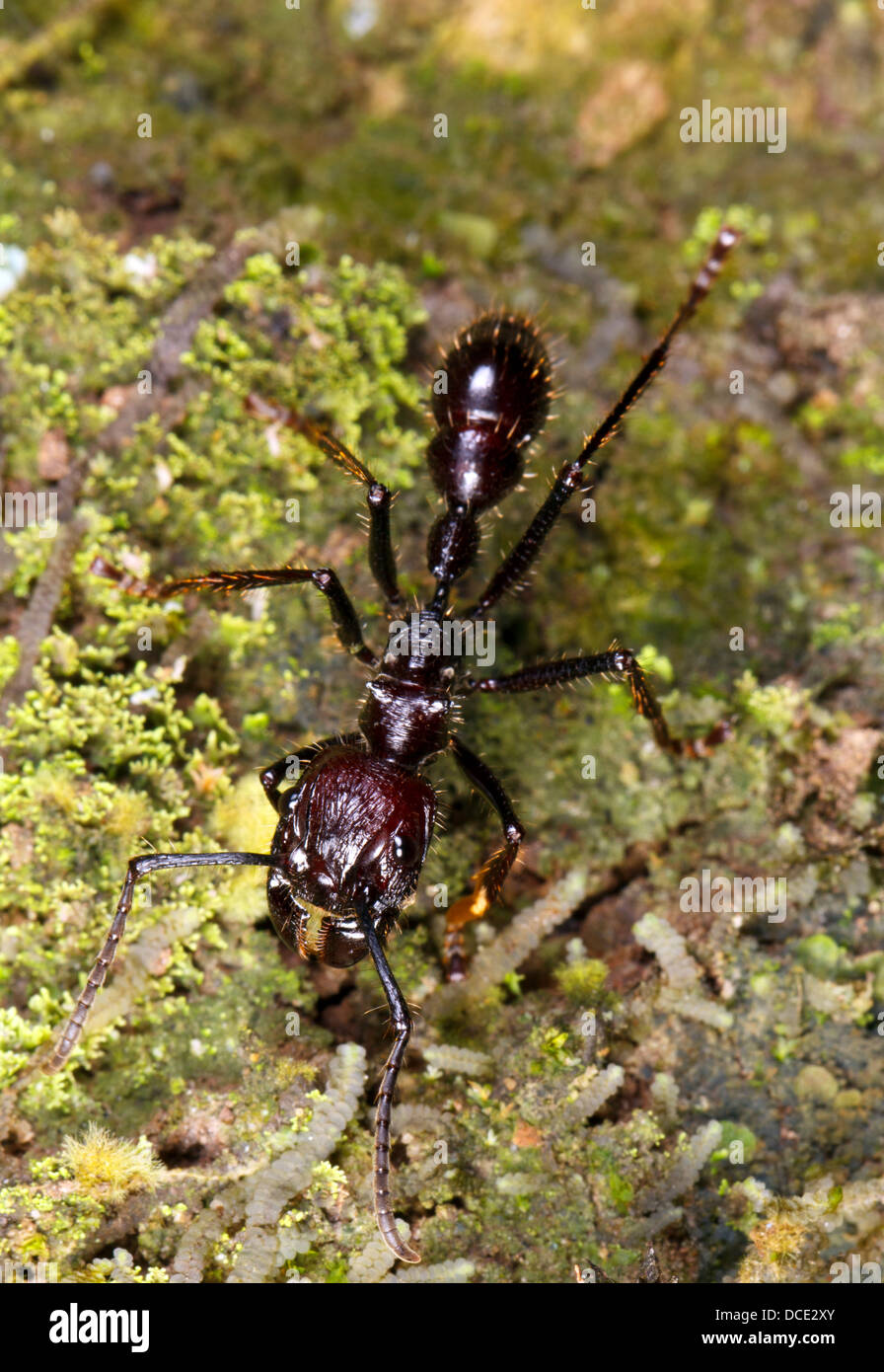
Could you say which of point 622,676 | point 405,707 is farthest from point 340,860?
point 622,676

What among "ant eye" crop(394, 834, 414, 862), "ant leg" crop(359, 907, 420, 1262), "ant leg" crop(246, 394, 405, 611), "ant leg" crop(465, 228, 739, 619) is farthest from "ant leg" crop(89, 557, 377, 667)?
"ant leg" crop(359, 907, 420, 1262)

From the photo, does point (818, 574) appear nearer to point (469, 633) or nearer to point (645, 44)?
point (469, 633)

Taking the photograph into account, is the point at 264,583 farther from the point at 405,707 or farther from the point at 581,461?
the point at 581,461

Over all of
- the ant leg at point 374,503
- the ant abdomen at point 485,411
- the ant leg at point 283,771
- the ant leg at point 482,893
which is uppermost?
the ant abdomen at point 485,411

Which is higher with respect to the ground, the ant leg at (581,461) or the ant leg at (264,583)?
the ant leg at (581,461)

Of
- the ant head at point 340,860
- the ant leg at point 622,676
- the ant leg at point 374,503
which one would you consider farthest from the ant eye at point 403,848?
the ant leg at point 374,503

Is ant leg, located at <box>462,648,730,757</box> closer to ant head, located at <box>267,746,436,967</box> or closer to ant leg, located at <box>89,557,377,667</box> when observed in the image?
ant leg, located at <box>89,557,377,667</box>

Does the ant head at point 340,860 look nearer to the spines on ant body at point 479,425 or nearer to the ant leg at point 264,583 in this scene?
the ant leg at point 264,583
